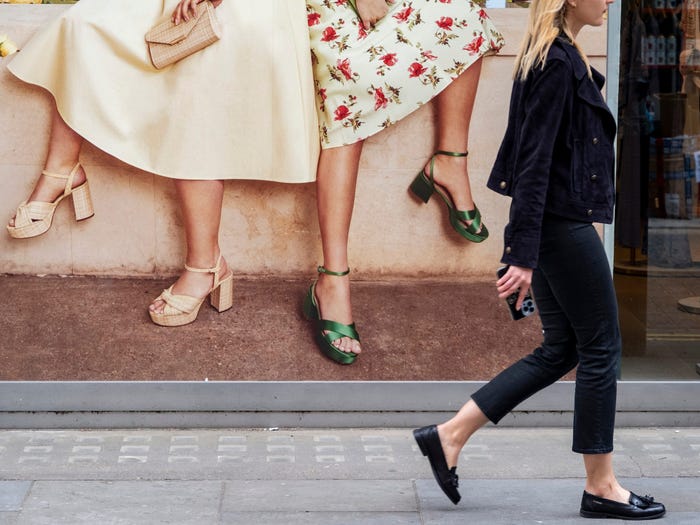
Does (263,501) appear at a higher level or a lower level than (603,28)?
lower

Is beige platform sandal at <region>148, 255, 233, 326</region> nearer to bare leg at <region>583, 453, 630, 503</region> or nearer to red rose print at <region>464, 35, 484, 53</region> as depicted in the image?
red rose print at <region>464, 35, 484, 53</region>

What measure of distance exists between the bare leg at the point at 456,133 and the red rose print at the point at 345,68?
40 centimetres

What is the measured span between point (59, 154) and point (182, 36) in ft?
2.41

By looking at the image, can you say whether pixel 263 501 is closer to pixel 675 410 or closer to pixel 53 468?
pixel 53 468

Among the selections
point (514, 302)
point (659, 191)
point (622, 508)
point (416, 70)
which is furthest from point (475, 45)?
point (622, 508)

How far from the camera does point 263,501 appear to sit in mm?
4238

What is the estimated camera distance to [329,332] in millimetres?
5148

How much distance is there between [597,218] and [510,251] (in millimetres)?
286

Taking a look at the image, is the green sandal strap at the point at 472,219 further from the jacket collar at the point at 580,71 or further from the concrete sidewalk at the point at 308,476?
the jacket collar at the point at 580,71

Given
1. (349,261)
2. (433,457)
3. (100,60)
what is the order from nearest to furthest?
(433,457) → (100,60) → (349,261)

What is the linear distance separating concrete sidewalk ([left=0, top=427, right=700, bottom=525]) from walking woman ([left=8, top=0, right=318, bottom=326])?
725mm

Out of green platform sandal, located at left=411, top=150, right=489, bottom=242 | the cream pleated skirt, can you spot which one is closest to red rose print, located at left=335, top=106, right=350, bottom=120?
the cream pleated skirt

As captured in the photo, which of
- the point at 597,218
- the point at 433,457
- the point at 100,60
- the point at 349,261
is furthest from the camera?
the point at 349,261

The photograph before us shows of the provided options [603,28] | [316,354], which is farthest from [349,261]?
[603,28]
